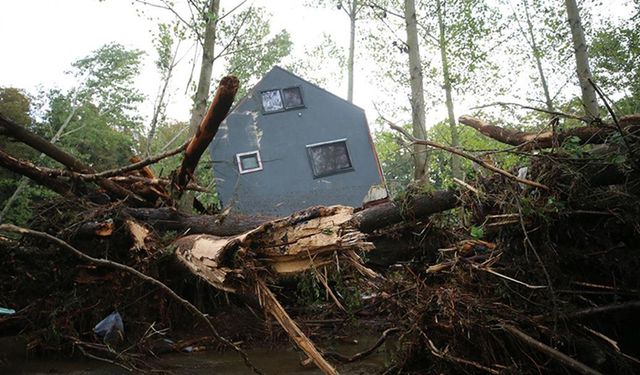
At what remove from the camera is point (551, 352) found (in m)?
2.19

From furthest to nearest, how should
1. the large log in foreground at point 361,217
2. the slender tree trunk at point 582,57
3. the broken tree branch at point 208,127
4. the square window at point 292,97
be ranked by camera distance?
the square window at point 292,97, the slender tree trunk at point 582,57, the large log in foreground at point 361,217, the broken tree branch at point 208,127

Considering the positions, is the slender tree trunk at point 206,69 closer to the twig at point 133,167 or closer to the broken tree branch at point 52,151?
the broken tree branch at point 52,151

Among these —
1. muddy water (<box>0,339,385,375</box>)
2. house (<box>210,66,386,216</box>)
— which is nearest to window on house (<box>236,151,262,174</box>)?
house (<box>210,66,386,216</box>)

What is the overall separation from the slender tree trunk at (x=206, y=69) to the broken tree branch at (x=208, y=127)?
317cm

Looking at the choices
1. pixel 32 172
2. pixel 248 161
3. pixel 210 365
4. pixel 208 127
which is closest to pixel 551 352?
pixel 210 365

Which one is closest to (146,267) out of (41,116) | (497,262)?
(497,262)

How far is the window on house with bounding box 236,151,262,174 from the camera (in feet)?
39.1

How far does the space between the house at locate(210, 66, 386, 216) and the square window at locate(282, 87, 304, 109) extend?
0.11 feet

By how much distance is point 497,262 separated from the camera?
3.10 meters

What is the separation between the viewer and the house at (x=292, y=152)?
38.6 feet

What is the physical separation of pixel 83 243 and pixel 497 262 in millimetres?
3993

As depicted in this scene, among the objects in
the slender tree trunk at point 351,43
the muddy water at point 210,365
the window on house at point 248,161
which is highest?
the slender tree trunk at point 351,43

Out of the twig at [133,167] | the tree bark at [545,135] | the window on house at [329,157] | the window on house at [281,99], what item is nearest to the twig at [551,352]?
the tree bark at [545,135]

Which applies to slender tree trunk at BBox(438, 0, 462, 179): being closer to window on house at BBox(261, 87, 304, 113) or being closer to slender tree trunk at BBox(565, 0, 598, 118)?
window on house at BBox(261, 87, 304, 113)
